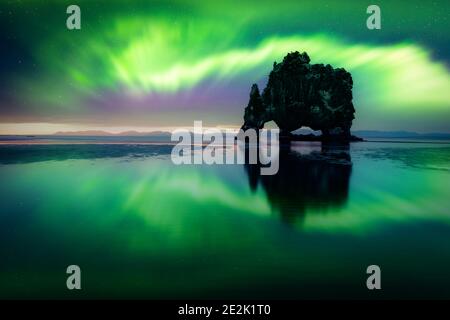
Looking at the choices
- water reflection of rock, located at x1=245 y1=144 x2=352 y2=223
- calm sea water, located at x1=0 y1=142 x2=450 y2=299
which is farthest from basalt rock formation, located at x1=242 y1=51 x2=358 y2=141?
calm sea water, located at x1=0 y1=142 x2=450 y2=299

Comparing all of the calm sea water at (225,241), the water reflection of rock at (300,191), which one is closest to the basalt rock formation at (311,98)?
the water reflection of rock at (300,191)

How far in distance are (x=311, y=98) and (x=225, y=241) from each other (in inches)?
3482

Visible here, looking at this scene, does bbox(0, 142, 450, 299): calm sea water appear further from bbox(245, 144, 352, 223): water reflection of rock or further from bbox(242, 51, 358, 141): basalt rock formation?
bbox(242, 51, 358, 141): basalt rock formation

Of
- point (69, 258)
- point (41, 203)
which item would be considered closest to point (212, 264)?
point (69, 258)

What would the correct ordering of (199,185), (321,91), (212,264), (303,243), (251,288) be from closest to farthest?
(251,288) < (212,264) < (303,243) < (199,185) < (321,91)

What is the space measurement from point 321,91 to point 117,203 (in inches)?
3477

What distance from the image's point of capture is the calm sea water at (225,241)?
597cm

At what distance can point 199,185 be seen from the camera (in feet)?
57.3

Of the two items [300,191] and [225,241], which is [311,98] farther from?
[225,241]

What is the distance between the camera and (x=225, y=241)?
840 centimetres

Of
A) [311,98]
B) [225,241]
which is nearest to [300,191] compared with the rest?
[225,241]

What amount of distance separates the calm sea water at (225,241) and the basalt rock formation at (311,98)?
76204 mm

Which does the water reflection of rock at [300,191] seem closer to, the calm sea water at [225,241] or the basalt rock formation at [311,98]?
the calm sea water at [225,241]
